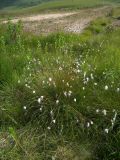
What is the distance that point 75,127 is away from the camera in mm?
6996

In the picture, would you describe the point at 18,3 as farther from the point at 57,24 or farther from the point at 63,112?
the point at 63,112

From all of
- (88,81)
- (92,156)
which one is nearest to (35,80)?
(88,81)

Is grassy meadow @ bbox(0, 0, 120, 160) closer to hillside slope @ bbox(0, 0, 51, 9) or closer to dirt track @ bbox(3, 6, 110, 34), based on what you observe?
dirt track @ bbox(3, 6, 110, 34)

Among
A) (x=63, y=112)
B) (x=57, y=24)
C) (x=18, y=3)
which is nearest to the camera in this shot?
(x=63, y=112)

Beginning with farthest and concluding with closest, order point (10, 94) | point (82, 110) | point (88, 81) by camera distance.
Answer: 1. point (10, 94)
2. point (88, 81)
3. point (82, 110)

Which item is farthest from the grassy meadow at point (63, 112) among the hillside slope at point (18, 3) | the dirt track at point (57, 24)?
the hillside slope at point (18, 3)

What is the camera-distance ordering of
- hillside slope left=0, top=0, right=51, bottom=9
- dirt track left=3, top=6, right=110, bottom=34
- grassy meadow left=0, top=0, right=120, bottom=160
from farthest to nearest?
1. hillside slope left=0, top=0, right=51, bottom=9
2. dirt track left=3, top=6, right=110, bottom=34
3. grassy meadow left=0, top=0, right=120, bottom=160

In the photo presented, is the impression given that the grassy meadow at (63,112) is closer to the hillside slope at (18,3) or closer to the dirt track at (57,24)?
the dirt track at (57,24)

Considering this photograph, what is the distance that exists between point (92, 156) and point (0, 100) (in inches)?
93.9

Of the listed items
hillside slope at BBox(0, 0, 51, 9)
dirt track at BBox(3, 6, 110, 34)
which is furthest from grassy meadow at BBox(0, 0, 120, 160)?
hillside slope at BBox(0, 0, 51, 9)

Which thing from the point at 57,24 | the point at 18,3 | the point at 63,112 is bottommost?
the point at 18,3

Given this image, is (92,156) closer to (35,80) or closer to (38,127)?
(38,127)

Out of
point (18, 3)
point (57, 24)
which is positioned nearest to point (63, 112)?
point (57, 24)

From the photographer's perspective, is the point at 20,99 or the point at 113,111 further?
the point at 20,99
